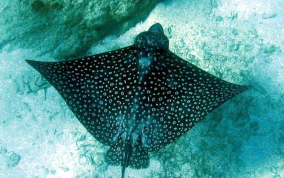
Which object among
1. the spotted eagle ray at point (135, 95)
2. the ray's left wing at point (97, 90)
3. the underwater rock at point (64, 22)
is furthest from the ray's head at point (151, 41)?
the underwater rock at point (64, 22)

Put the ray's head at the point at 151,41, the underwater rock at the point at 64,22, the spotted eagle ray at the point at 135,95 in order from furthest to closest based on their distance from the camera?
the underwater rock at the point at 64,22
the ray's head at the point at 151,41
the spotted eagle ray at the point at 135,95

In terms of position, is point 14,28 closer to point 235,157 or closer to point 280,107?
point 235,157

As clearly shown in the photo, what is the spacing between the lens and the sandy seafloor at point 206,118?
13.1ft

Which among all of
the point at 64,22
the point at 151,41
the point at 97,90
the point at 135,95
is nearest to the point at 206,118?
the point at 135,95

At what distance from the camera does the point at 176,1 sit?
4.91 m

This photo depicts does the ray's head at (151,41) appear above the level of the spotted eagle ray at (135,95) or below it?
above

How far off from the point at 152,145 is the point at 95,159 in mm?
1902

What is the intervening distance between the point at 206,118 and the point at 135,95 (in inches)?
76.4

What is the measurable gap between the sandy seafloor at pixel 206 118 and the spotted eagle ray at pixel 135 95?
1344 millimetres

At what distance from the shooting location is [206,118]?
413 cm

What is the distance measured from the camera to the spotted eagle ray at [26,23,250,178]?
288 cm

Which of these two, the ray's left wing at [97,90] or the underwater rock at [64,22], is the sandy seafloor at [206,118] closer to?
the underwater rock at [64,22]

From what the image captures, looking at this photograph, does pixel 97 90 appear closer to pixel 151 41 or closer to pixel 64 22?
A: pixel 151 41

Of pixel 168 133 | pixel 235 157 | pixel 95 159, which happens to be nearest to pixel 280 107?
pixel 235 157
